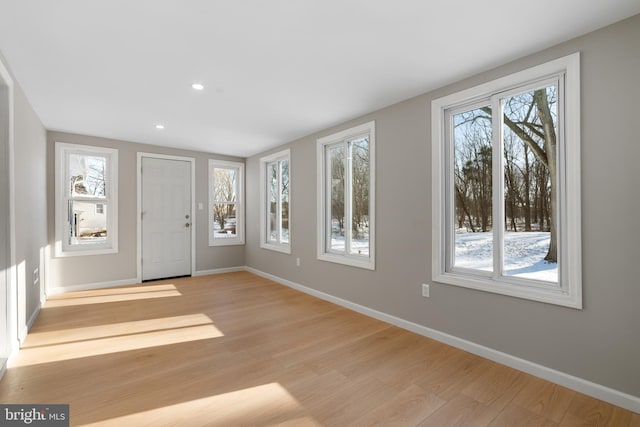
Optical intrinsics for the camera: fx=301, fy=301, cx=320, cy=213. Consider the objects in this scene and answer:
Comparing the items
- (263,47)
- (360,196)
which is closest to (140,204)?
(360,196)

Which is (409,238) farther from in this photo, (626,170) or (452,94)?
(626,170)

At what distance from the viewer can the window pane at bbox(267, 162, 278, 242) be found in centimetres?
547

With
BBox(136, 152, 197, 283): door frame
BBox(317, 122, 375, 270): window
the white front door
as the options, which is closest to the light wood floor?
BBox(317, 122, 375, 270): window

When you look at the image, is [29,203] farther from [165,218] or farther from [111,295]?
[165,218]

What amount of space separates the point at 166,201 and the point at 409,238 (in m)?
4.30

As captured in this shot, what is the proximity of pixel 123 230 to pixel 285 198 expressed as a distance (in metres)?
2.68

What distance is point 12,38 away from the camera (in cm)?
207

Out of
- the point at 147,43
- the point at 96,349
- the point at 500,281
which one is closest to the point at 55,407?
the point at 96,349

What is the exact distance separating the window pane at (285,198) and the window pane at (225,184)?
139 centimetres

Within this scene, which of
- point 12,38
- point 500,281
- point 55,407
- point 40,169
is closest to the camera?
point 55,407

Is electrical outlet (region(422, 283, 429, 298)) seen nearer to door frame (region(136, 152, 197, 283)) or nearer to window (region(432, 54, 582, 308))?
window (region(432, 54, 582, 308))

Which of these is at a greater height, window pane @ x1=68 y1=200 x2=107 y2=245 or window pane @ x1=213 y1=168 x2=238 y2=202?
window pane @ x1=213 y1=168 x2=238 y2=202

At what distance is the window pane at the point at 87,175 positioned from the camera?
14.9 ft

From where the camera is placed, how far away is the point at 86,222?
15.3ft
